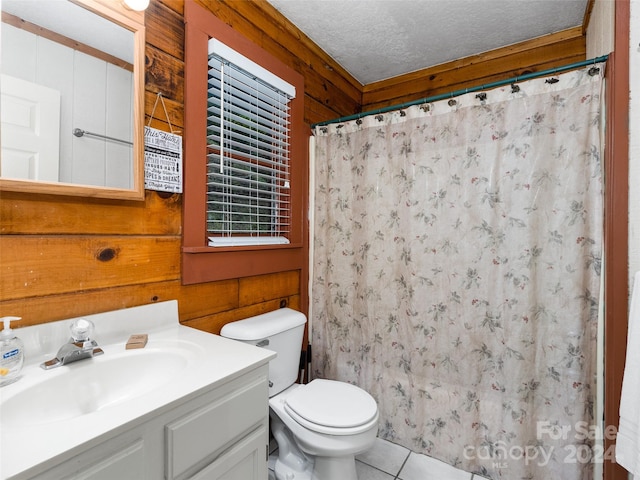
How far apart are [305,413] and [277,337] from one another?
Answer: 35cm

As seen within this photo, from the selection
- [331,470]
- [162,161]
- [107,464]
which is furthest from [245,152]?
[331,470]

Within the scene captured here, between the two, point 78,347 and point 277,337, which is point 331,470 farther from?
point 78,347

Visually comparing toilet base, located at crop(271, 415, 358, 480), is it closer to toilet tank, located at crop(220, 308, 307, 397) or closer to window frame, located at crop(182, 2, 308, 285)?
toilet tank, located at crop(220, 308, 307, 397)

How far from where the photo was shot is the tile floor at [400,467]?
5.20ft

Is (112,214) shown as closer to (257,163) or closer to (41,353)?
(41,353)

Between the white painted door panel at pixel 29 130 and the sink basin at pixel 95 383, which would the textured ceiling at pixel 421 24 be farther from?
the sink basin at pixel 95 383

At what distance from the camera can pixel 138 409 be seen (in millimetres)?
710

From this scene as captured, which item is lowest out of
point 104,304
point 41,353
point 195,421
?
point 195,421

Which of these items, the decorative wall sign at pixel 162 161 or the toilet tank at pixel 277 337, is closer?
the decorative wall sign at pixel 162 161

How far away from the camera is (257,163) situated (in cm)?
169

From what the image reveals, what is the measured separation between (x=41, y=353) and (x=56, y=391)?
17cm

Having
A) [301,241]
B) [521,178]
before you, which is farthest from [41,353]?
[521,178]

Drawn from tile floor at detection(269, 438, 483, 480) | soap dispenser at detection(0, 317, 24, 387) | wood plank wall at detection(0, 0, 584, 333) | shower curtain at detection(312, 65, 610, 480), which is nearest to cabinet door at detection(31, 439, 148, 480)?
soap dispenser at detection(0, 317, 24, 387)

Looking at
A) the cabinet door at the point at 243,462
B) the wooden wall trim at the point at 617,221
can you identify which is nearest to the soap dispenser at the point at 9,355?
the cabinet door at the point at 243,462
